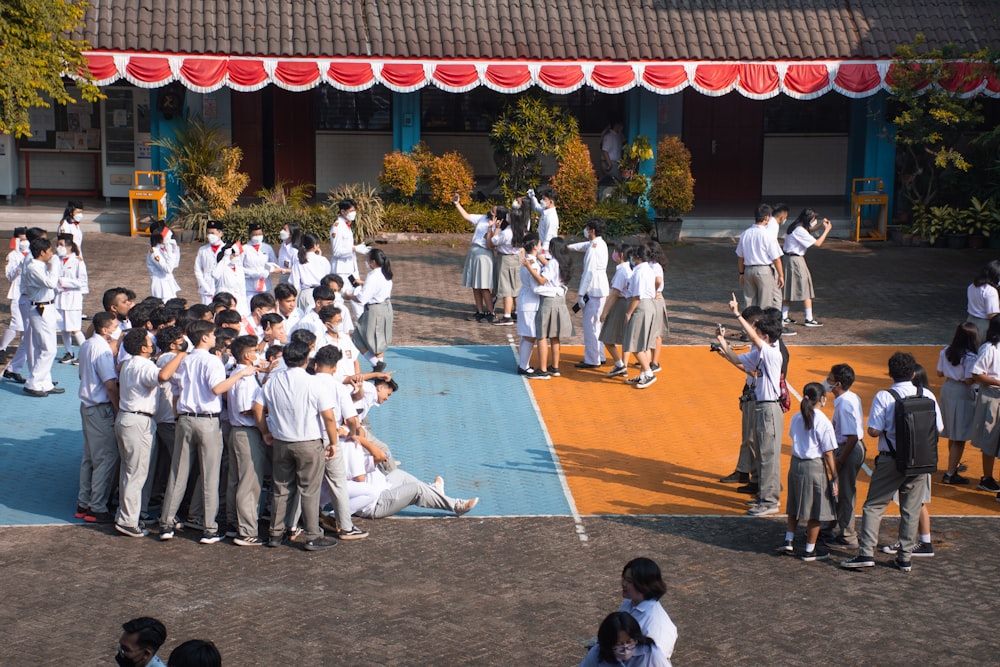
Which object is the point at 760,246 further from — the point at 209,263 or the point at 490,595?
the point at 490,595

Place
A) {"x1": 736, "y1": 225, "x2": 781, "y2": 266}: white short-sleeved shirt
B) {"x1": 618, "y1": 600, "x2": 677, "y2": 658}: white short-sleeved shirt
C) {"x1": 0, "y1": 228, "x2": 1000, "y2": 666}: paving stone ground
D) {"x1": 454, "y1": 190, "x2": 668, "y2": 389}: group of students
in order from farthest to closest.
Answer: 1. {"x1": 736, "y1": 225, "x2": 781, "y2": 266}: white short-sleeved shirt
2. {"x1": 454, "y1": 190, "x2": 668, "y2": 389}: group of students
3. {"x1": 0, "y1": 228, "x2": 1000, "y2": 666}: paving stone ground
4. {"x1": 618, "y1": 600, "x2": 677, "y2": 658}: white short-sleeved shirt

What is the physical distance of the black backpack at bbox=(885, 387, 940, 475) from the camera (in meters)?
8.84

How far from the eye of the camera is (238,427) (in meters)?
9.31

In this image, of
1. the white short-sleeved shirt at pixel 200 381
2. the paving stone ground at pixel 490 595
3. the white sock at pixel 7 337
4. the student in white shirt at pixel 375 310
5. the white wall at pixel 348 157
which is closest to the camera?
the paving stone ground at pixel 490 595

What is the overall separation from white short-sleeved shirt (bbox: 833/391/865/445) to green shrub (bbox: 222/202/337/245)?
13.0m

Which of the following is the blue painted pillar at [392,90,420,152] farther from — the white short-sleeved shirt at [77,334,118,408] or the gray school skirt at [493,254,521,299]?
the white short-sleeved shirt at [77,334,118,408]

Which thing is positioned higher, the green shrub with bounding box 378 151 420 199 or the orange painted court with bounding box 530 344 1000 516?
the green shrub with bounding box 378 151 420 199

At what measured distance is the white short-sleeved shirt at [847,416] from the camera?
29.8 feet

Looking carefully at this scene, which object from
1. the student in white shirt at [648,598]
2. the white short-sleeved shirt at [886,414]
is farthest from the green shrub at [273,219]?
the student in white shirt at [648,598]

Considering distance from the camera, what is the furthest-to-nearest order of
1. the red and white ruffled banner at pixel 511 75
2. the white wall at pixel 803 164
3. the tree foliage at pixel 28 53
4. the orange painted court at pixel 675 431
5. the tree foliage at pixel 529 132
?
the white wall at pixel 803 164 < the tree foliage at pixel 529 132 < the red and white ruffled banner at pixel 511 75 < the tree foliage at pixel 28 53 < the orange painted court at pixel 675 431

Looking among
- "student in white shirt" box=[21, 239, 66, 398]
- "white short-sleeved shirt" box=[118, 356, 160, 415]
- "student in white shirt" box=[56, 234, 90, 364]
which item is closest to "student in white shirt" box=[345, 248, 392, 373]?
"student in white shirt" box=[56, 234, 90, 364]

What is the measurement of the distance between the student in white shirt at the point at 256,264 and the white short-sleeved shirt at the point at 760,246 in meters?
5.68

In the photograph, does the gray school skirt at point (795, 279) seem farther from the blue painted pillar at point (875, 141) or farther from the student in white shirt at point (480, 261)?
the blue painted pillar at point (875, 141)

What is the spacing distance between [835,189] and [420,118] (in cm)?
888
